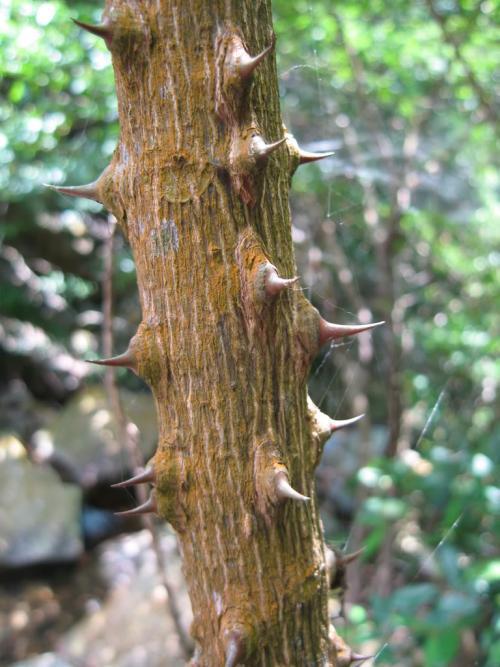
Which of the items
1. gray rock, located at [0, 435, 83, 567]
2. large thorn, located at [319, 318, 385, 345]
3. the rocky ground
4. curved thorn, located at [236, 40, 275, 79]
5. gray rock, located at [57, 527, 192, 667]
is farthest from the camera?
gray rock, located at [0, 435, 83, 567]

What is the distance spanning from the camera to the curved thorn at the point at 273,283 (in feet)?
2.56

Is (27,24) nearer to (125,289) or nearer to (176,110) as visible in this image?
(176,110)

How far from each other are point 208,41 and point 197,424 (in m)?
0.49

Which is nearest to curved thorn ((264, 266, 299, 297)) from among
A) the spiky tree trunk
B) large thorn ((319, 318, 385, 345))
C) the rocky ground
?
the spiky tree trunk

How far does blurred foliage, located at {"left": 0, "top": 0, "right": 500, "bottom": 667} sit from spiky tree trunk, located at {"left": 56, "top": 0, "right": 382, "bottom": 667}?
899mm

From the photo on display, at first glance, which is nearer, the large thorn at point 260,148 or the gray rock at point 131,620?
the large thorn at point 260,148

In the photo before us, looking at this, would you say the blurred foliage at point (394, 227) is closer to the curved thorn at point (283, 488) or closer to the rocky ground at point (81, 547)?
the rocky ground at point (81, 547)

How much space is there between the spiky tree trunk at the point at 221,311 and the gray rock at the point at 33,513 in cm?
363

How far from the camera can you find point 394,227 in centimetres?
265

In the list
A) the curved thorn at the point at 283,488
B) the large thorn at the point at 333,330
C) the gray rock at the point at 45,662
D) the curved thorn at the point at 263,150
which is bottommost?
the gray rock at the point at 45,662

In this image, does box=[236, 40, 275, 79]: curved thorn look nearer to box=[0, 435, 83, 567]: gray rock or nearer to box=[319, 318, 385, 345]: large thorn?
box=[319, 318, 385, 345]: large thorn

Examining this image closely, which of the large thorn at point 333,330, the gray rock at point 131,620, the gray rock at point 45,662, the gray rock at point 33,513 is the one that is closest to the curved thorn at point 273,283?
the large thorn at point 333,330

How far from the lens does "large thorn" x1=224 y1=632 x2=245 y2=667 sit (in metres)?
0.82

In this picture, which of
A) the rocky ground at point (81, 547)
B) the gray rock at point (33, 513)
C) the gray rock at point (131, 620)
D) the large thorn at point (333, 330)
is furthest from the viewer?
the gray rock at point (33, 513)
